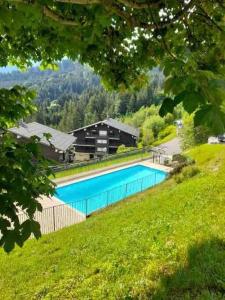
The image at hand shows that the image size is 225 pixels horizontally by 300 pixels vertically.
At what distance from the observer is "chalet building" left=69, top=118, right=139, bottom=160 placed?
58.2 meters

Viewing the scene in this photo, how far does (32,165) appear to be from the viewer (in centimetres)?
408

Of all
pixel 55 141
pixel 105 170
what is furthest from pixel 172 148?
pixel 55 141

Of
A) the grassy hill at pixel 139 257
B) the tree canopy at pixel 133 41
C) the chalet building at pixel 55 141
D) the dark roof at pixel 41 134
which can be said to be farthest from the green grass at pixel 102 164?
the tree canopy at pixel 133 41

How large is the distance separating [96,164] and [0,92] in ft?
110

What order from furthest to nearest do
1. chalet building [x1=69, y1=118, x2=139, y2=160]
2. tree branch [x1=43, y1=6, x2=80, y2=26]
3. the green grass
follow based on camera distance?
chalet building [x1=69, y1=118, x2=139, y2=160] < the green grass < tree branch [x1=43, y1=6, x2=80, y2=26]

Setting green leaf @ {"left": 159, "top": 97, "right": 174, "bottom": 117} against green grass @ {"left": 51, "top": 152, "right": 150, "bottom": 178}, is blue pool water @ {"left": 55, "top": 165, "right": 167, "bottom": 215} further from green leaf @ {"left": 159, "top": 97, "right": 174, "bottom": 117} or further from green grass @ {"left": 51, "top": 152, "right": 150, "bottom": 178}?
green leaf @ {"left": 159, "top": 97, "right": 174, "bottom": 117}

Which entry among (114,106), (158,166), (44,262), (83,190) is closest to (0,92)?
(44,262)

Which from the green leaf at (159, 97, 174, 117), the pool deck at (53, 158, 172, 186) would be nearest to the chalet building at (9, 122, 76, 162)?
the pool deck at (53, 158, 172, 186)

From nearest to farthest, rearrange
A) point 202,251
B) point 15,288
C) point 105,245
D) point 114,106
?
1. point 202,251
2. point 15,288
3. point 105,245
4. point 114,106

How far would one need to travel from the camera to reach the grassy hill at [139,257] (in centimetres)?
512

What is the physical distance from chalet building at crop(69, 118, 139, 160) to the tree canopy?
5066 cm

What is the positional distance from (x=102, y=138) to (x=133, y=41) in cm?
5227

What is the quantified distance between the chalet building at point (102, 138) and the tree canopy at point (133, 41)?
50.7 m

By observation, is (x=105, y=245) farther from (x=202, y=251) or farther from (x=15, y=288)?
(x=202, y=251)
